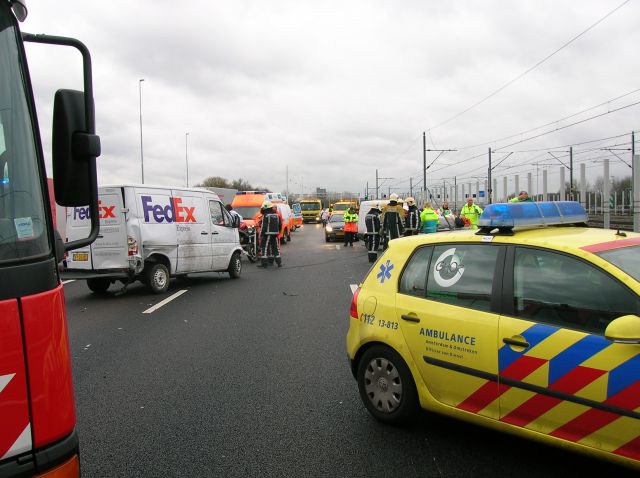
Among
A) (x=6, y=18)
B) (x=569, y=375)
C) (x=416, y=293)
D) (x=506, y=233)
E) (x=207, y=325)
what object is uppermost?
(x=6, y=18)

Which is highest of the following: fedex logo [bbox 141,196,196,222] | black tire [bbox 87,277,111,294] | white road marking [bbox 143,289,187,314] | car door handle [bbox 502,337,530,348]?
fedex logo [bbox 141,196,196,222]

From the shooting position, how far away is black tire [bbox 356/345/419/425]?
397 centimetres

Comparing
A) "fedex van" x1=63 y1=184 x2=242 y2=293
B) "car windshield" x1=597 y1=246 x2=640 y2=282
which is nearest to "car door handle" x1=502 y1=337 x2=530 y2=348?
"car windshield" x1=597 y1=246 x2=640 y2=282

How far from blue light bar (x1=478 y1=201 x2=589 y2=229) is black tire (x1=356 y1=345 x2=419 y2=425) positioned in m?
1.25

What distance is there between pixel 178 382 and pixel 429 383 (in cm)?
274

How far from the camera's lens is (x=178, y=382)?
17.6 feet

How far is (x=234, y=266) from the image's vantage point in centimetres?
1417

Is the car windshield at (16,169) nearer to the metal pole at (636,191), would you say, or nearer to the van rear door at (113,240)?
the van rear door at (113,240)

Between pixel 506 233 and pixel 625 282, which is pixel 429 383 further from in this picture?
pixel 625 282

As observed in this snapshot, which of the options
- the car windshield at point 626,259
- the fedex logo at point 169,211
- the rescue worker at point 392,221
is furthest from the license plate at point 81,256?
the car windshield at point 626,259

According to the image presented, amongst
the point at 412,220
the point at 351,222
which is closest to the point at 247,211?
the point at 351,222

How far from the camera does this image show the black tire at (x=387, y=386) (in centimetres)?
397

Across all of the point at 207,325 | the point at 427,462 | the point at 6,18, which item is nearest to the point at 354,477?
the point at 427,462

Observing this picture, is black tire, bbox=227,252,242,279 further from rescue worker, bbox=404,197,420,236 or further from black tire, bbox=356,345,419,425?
black tire, bbox=356,345,419,425
